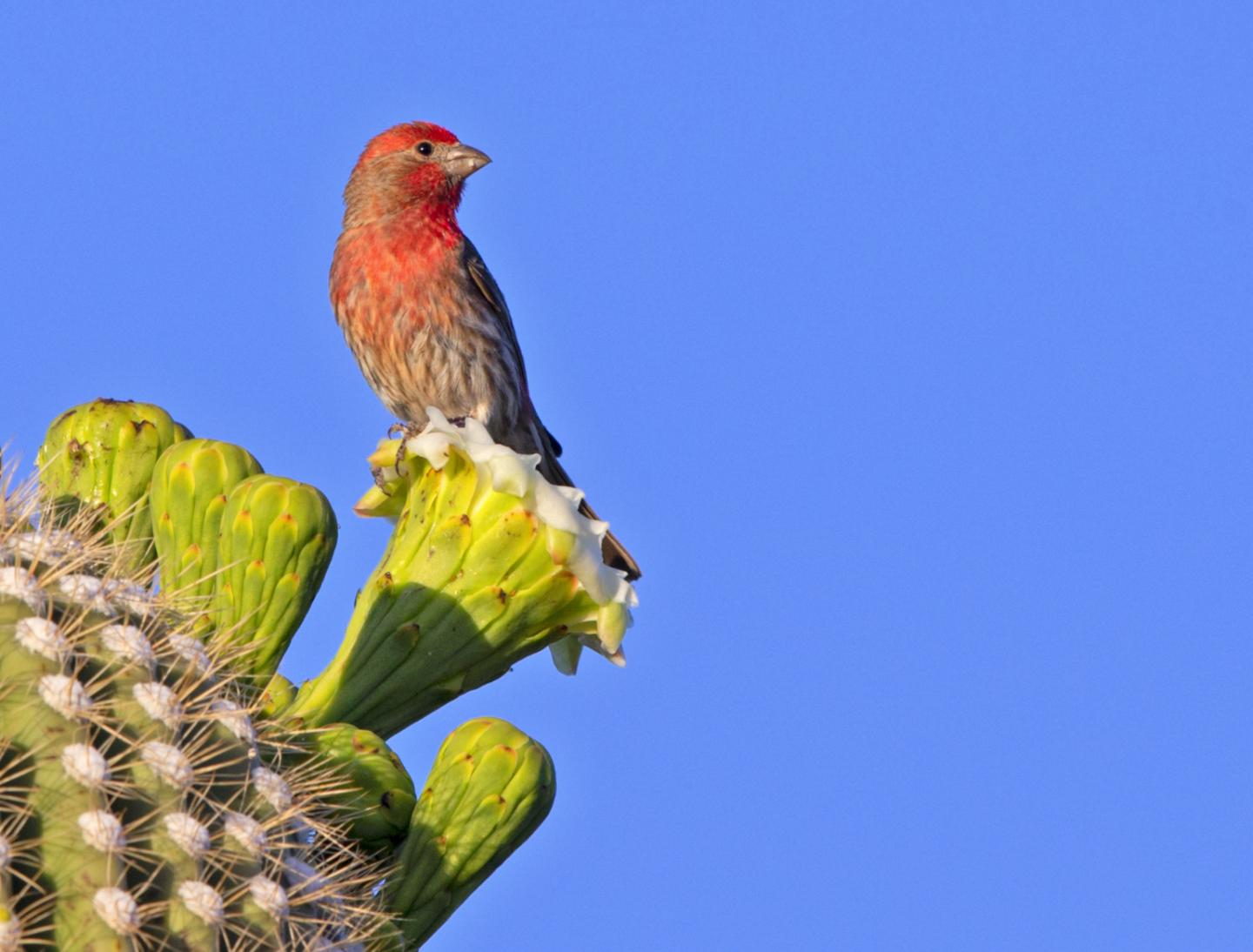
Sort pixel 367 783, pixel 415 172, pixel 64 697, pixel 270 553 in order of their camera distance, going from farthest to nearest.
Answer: pixel 415 172 < pixel 270 553 < pixel 367 783 < pixel 64 697

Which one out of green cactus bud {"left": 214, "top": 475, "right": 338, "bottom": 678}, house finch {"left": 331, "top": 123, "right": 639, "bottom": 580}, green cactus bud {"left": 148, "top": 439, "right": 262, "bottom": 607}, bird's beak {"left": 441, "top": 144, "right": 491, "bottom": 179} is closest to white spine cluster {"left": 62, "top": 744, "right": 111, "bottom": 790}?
green cactus bud {"left": 214, "top": 475, "right": 338, "bottom": 678}

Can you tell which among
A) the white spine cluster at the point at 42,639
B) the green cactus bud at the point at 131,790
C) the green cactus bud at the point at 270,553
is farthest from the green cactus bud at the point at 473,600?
the white spine cluster at the point at 42,639

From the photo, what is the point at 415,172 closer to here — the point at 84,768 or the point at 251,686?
the point at 251,686

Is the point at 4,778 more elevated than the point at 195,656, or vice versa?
the point at 195,656

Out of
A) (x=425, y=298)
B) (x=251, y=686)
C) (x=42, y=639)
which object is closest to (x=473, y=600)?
(x=251, y=686)

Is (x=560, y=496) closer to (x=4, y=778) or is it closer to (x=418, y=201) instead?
(x=4, y=778)

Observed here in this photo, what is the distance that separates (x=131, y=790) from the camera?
203 cm

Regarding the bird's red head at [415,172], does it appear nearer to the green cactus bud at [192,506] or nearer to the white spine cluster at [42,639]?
the green cactus bud at [192,506]

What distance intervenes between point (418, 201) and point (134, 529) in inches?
190

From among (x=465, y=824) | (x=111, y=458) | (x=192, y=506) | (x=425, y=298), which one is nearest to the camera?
(x=465, y=824)

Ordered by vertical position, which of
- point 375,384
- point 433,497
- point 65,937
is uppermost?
point 375,384

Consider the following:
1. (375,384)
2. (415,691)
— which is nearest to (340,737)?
(415,691)

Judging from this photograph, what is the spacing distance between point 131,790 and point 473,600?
1324 mm

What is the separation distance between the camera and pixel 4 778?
1926mm
